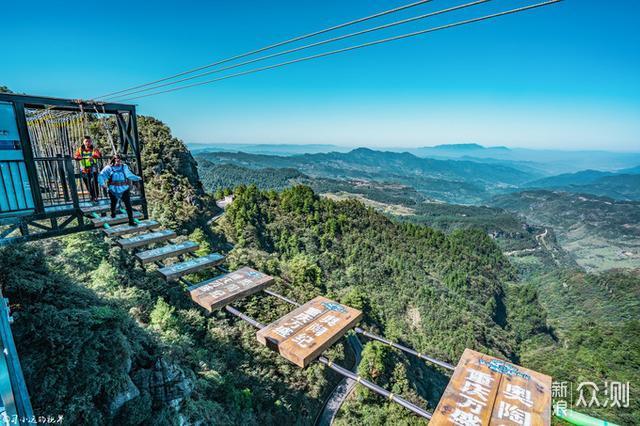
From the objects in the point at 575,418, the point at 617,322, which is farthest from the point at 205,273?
the point at 617,322

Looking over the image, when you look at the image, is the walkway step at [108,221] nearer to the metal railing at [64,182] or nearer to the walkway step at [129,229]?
the walkway step at [129,229]

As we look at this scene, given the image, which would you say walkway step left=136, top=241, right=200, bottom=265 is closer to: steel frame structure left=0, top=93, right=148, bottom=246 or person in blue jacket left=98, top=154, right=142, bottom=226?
person in blue jacket left=98, top=154, right=142, bottom=226

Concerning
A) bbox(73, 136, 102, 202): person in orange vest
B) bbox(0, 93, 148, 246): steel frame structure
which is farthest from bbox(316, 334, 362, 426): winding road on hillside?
bbox(0, 93, 148, 246): steel frame structure

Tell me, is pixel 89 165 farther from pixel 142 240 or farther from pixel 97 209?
pixel 142 240

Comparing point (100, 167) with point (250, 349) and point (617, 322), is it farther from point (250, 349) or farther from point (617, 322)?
point (617, 322)

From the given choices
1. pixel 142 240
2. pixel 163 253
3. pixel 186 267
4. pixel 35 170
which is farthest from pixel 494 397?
pixel 35 170
